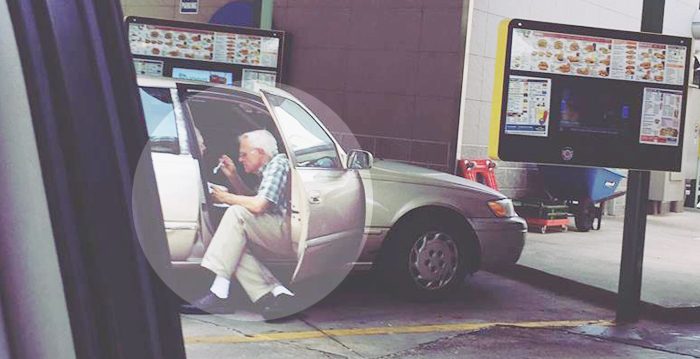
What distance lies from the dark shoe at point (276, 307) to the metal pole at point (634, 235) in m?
2.47

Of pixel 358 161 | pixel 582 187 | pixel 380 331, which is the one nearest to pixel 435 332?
pixel 380 331

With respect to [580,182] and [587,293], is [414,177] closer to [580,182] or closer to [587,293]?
[587,293]

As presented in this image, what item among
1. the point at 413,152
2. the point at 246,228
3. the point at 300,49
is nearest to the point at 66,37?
the point at 246,228

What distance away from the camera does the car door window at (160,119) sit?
19.3 ft

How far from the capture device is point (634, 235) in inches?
270

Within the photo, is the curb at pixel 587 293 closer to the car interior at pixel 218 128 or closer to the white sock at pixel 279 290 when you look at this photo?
the white sock at pixel 279 290

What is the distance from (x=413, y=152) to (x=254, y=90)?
207 inches

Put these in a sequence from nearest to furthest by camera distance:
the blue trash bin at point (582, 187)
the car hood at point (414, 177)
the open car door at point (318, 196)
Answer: the open car door at point (318, 196), the car hood at point (414, 177), the blue trash bin at point (582, 187)

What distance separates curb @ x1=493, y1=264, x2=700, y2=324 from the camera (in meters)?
7.12

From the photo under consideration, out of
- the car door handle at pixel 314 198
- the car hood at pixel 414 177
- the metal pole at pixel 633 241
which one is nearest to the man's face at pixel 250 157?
the car door handle at pixel 314 198

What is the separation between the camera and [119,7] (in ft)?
4.57

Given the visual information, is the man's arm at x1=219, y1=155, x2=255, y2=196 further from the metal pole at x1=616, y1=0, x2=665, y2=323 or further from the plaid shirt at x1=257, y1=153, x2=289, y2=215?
the metal pole at x1=616, y1=0, x2=665, y2=323

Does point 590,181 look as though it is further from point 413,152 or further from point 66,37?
point 66,37

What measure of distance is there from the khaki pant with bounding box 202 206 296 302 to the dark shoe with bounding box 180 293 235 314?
0.30 meters
